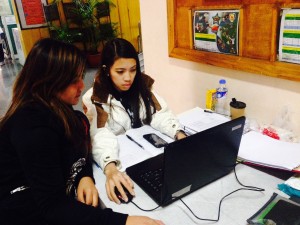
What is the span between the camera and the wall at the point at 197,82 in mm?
1367

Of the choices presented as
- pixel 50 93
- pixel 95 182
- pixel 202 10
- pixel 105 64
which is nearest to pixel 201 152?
pixel 95 182

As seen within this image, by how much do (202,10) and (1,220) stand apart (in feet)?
4.86

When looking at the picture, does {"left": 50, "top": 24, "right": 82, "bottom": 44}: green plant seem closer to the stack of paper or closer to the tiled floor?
the tiled floor

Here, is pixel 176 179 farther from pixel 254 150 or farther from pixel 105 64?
pixel 105 64

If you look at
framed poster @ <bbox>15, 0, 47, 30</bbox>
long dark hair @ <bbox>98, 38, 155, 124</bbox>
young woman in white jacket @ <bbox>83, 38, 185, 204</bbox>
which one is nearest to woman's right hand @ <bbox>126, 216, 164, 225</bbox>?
young woman in white jacket @ <bbox>83, 38, 185, 204</bbox>

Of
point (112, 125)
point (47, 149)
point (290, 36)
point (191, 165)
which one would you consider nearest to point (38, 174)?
point (47, 149)

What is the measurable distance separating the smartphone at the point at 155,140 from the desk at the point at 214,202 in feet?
0.98

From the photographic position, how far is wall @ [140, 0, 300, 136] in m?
1.37

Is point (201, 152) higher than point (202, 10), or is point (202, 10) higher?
point (202, 10)

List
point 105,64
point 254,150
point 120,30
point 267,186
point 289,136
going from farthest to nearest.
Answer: point 120,30, point 105,64, point 289,136, point 254,150, point 267,186

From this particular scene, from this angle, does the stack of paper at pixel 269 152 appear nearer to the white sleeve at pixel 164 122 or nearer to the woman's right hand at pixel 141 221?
the white sleeve at pixel 164 122


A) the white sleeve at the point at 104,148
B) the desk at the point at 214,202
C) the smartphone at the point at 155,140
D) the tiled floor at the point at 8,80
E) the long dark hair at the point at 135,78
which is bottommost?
the tiled floor at the point at 8,80

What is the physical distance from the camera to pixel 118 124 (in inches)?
60.8

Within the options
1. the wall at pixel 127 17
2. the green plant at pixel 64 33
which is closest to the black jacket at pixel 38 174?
the green plant at pixel 64 33
